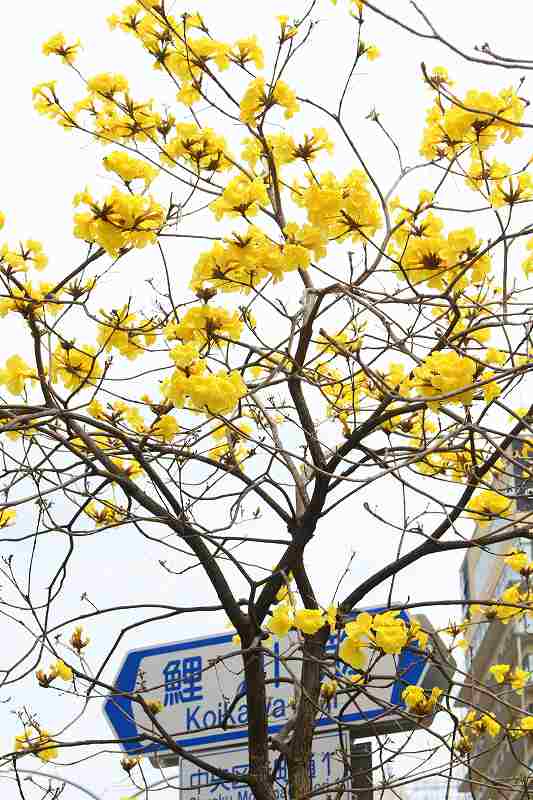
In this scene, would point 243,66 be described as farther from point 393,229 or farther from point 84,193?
point 84,193

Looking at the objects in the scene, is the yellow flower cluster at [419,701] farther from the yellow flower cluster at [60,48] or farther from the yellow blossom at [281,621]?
the yellow flower cluster at [60,48]

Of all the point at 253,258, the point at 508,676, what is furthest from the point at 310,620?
the point at 508,676

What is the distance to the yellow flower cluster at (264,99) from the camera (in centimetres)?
324

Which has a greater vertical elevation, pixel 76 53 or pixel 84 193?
pixel 76 53

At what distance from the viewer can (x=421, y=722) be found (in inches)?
127

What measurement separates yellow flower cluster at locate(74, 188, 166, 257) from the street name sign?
1.86m

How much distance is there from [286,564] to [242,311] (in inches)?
31.5

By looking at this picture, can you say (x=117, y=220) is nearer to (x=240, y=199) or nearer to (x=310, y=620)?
(x=240, y=199)

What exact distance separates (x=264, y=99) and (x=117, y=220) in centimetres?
82

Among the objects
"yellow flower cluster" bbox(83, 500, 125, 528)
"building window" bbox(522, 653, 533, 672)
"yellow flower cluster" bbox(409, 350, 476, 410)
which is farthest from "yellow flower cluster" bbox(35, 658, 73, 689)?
"building window" bbox(522, 653, 533, 672)

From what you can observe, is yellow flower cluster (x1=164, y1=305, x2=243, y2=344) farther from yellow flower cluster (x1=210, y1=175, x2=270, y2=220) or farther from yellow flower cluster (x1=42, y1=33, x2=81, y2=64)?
yellow flower cluster (x1=42, y1=33, x2=81, y2=64)

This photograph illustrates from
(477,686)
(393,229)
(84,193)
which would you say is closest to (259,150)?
(393,229)

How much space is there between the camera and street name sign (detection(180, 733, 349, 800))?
12.6 feet

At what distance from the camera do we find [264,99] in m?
3.25
